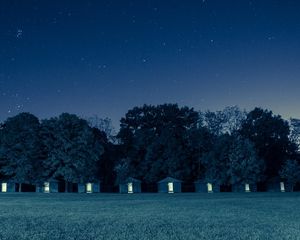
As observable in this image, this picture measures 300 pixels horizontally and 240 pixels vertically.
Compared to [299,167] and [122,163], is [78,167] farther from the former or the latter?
[299,167]

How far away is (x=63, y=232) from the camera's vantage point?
37.7ft

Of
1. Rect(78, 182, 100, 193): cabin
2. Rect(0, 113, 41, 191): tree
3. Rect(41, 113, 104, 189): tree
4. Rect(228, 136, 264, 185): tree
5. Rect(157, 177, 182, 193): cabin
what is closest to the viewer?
Rect(41, 113, 104, 189): tree

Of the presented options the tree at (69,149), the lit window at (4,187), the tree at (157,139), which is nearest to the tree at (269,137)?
the tree at (157,139)

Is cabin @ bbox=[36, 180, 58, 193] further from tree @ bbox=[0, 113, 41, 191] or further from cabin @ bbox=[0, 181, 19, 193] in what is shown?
cabin @ bbox=[0, 181, 19, 193]

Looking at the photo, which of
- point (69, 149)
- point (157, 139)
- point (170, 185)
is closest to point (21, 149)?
point (69, 149)

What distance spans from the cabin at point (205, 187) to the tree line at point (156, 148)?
4.55 feet

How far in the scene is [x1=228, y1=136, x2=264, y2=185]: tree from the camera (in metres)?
65.1

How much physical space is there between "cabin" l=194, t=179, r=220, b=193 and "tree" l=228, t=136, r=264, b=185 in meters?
4.85

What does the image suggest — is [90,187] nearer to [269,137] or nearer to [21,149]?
[21,149]

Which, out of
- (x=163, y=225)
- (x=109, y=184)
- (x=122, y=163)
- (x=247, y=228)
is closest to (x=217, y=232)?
(x=247, y=228)

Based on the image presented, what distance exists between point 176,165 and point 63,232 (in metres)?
58.4

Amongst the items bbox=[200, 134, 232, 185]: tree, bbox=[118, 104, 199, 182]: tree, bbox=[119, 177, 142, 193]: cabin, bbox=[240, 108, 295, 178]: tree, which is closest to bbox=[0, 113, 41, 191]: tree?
bbox=[119, 177, 142, 193]: cabin

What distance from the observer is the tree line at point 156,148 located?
65.4 meters

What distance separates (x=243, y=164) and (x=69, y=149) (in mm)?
28655
